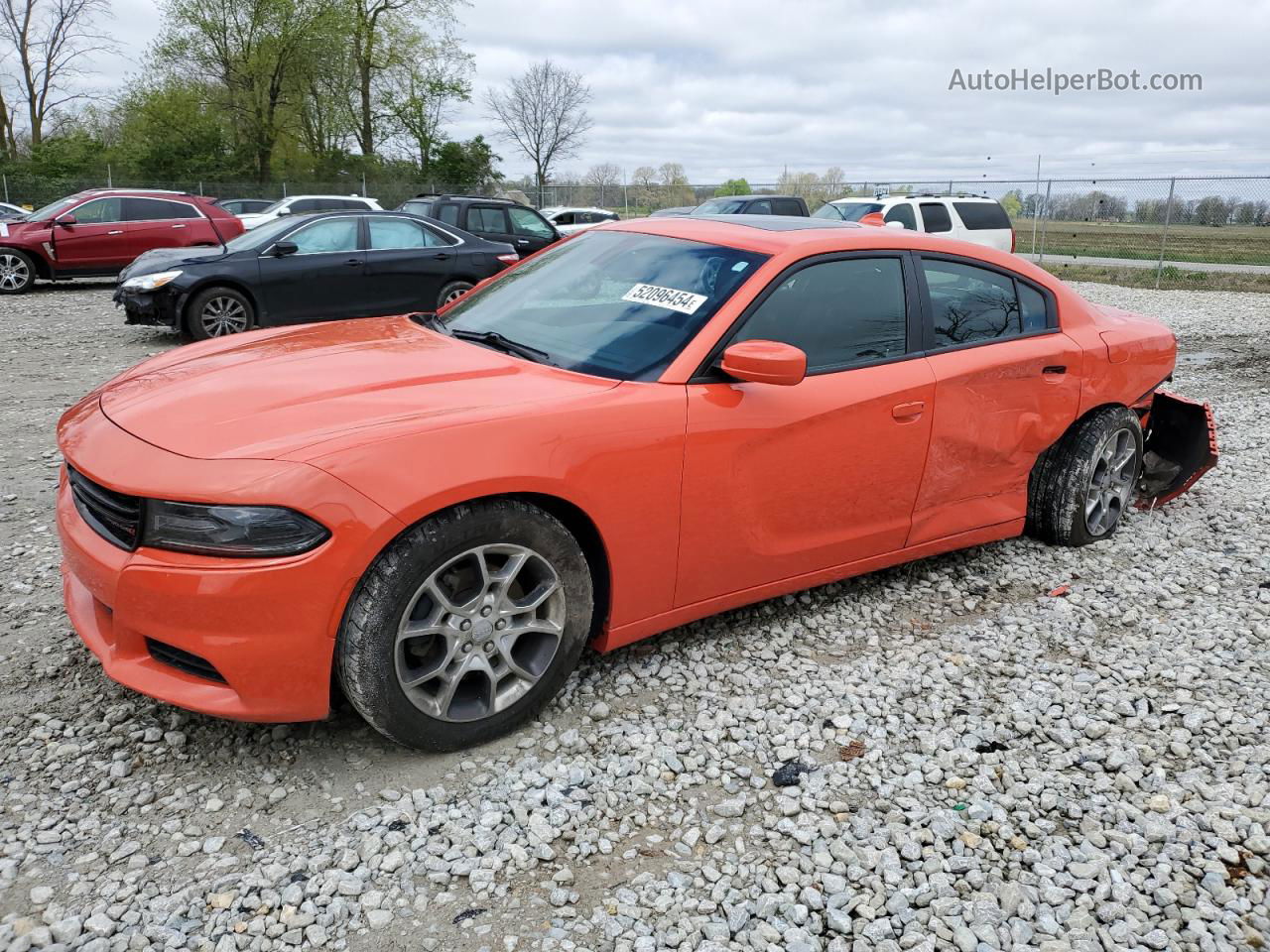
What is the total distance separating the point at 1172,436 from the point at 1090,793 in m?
3.28

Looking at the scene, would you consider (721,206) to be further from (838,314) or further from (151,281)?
(838,314)

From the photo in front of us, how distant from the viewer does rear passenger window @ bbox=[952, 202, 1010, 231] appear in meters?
17.8

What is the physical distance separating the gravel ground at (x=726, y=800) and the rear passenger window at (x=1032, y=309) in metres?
1.23

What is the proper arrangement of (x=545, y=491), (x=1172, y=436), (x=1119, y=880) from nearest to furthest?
(x=1119, y=880)
(x=545, y=491)
(x=1172, y=436)

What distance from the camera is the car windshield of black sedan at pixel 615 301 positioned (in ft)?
10.9

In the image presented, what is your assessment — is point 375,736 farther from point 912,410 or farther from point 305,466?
point 912,410

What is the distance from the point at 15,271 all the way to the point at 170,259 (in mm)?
6193

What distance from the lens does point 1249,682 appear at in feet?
11.7

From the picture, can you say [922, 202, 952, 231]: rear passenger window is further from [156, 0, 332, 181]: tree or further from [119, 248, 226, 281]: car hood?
[156, 0, 332, 181]: tree

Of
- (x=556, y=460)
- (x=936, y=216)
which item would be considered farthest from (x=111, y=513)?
(x=936, y=216)

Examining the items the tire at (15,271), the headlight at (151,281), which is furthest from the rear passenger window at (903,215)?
the tire at (15,271)

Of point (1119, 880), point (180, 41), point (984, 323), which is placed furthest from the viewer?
point (180, 41)

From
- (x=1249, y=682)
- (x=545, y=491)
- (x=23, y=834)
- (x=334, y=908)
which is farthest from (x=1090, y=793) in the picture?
(x=23, y=834)

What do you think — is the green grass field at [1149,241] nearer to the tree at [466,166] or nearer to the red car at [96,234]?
the red car at [96,234]
